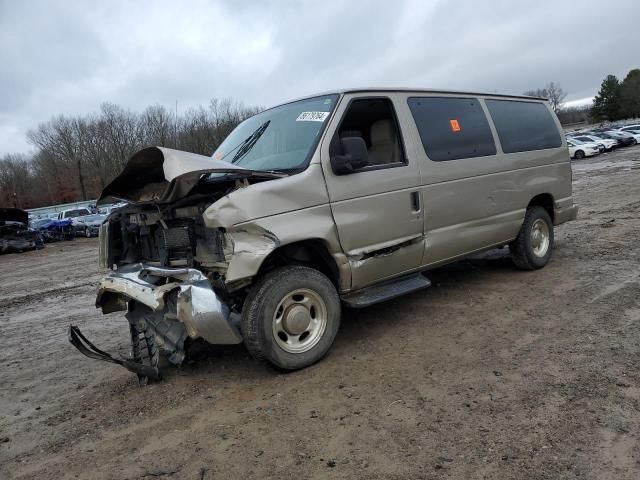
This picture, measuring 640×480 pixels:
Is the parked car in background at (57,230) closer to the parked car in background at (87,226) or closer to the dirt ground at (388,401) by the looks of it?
the parked car in background at (87,226)

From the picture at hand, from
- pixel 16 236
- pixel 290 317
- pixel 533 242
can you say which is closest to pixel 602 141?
pixel 533 242

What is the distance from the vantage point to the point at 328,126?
159 inches

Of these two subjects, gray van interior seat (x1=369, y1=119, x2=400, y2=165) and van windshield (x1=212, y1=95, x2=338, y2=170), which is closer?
van windshield (x1=212, y1=95, x2=338, y2=170)

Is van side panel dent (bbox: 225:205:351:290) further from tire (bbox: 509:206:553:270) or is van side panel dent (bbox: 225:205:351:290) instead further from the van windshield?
tire (bbox: 509:206:553:270)

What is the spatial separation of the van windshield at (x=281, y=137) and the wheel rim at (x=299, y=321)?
107 centimetres

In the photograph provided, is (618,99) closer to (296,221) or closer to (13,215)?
(13,215)

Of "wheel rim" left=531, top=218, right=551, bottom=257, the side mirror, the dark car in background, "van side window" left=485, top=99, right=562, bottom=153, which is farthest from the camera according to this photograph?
the dark car in background

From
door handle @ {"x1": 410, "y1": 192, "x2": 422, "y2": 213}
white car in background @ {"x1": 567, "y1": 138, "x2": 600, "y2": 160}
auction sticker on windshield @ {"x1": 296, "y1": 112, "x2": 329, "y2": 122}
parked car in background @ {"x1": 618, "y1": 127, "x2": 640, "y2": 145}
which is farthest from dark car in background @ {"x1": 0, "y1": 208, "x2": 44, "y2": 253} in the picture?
parked car in background @ {"x1": 618, "y1": 127, "x2": 640, "y2": 145}

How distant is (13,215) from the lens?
17984 mm

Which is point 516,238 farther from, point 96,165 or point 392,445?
point 96,165

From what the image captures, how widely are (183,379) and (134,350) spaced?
58 cm

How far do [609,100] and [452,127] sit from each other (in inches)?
3538

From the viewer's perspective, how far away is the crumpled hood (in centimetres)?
1720

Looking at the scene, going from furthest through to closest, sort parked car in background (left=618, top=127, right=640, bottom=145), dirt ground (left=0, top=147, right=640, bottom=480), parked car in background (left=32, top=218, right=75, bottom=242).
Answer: parked car in background (left=618, top=127, right=640, bottom=145) → parked car in background (left=32, top=218, right=75, bottom=242) → dirt ground (left=0, top=147, right=640, bottom=480)
